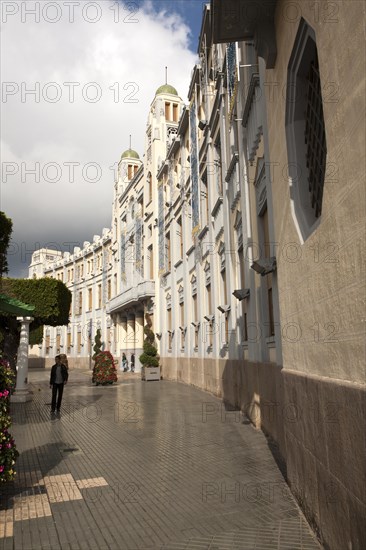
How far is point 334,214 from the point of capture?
141 inches

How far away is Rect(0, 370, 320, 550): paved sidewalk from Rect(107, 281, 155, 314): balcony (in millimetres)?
17652

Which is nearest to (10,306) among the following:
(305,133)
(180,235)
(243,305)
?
(243,305)

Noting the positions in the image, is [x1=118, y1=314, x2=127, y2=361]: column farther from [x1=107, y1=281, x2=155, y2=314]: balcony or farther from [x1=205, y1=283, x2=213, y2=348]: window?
[x1=205, y1=283, x2=213, y2=348]: window

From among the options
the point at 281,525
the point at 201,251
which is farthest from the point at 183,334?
the point at 281,525

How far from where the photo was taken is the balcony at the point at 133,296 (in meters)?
27.9

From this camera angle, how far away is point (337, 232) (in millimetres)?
3516

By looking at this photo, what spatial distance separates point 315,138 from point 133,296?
26.1 meters

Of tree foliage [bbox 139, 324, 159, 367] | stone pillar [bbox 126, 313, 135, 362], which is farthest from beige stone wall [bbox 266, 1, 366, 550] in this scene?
stone pillar [bbox 126, 313, 135, 362]

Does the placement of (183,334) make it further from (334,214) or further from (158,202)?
(334,214)

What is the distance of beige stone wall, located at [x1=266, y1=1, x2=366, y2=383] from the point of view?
3059 mm

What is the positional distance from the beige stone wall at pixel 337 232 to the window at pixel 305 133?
0.59ft

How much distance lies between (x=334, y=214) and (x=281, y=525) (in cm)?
311

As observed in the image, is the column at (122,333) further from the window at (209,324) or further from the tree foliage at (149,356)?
the window at (209,324)

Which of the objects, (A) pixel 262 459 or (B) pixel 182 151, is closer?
(A) pixel 262 459
